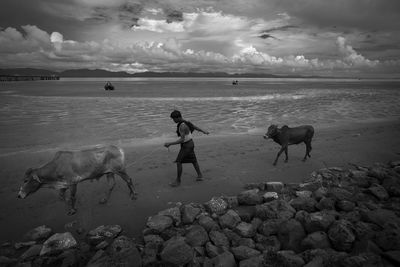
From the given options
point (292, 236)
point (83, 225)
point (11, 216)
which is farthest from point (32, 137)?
point (292, 236)

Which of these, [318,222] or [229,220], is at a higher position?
[318,222]

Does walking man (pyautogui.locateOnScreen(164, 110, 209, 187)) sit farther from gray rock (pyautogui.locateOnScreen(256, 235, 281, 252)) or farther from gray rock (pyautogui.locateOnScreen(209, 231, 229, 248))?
gray rock (pyautogui.locateOnScreen(256, 235, 281, 252))

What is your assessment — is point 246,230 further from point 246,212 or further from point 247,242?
point 246,212

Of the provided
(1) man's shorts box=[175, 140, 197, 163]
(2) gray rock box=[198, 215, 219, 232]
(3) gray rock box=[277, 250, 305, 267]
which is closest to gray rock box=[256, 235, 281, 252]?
(3) gray rock box=[277, 250, 305, 267]

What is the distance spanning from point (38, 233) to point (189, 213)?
11.9ft

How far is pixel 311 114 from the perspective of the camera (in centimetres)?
2461

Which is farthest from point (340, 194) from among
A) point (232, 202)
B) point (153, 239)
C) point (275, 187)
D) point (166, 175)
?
point (166, 175)

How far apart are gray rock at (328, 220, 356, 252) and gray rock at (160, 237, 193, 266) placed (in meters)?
2.80

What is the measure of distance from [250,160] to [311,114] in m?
16.3

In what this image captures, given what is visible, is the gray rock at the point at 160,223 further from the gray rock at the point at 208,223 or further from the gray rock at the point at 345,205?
the gray rock at the point at 345,205

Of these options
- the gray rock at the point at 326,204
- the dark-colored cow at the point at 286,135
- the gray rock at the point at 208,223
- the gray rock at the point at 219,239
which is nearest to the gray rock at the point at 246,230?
the gray rock at the point at 219,239

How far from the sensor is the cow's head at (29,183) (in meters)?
6.34

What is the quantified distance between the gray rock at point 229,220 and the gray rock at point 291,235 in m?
1.00

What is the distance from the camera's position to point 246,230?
5.56 metres
